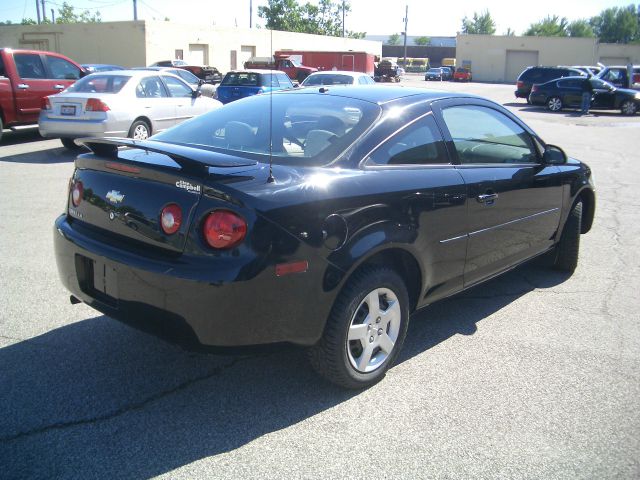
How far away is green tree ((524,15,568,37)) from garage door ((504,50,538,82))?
3975 centimetres

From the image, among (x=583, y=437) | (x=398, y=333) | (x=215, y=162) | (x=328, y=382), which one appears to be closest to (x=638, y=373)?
(x=583, y=437)

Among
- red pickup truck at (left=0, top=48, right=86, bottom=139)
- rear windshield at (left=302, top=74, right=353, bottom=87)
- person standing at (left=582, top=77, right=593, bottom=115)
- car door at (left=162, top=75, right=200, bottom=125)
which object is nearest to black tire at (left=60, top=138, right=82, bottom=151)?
red pickup truck at (left=0, top=48, right=86, bottom=139)

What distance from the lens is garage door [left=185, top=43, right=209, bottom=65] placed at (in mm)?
40713

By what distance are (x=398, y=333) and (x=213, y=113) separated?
78.7 inches

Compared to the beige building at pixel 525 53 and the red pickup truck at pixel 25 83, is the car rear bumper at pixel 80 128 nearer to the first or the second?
the red pickup truck at pixel 25 83

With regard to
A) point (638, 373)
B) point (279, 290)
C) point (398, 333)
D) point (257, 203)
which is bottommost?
point (638, 373)

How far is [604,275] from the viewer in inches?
225

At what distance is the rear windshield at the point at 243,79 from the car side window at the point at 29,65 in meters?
5.92

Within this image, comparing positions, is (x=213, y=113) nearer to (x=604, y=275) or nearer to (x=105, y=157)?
(x=105, y=157)

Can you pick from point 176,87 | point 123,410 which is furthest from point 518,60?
point 123,410

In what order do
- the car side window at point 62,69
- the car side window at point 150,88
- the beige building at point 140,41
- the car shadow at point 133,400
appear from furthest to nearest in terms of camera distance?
1. the beige building at point 140,41
2. the car side window at point 62,69
3. the car side window at point 150,88
4. the car shadow at point 133,400

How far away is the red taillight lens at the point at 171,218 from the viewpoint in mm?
2979

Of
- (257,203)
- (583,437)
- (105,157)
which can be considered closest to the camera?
(257,203)

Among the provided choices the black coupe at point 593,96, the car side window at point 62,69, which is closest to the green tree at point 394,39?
the black coupe at point 593,96
